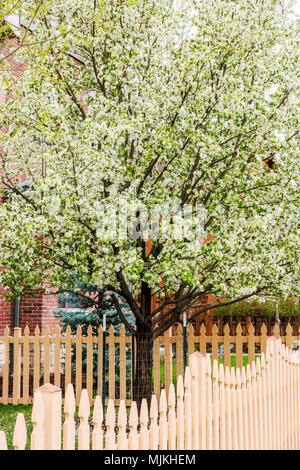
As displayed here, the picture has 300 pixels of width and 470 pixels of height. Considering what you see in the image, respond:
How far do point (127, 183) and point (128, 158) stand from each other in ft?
1.39

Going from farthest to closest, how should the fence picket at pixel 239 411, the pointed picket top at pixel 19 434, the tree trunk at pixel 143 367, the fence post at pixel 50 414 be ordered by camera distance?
the tree trunk at pixel 143 367
the fence picket at pixel 239 411
the fence post at pixel 50 414
the pointed picket top at pixel 19 434

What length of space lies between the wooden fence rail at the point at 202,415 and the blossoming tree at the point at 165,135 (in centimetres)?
216

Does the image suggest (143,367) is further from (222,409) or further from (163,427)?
(163,427)

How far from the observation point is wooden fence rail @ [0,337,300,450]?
243 cm

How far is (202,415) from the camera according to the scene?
13.4 ft

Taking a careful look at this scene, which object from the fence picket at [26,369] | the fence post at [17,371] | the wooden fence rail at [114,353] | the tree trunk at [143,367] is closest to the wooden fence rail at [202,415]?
the tree trunk at [143,367]

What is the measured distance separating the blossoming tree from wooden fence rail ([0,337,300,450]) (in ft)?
7.07

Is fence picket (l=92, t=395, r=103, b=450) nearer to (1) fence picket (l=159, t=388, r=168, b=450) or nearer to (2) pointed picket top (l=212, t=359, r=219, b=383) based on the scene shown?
(1) fence picket (l=159, t=388, r=168, b=450)

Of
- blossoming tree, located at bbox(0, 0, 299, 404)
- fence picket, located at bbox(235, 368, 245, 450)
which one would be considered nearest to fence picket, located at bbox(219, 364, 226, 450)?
fence picket, located at bbox(235, 368, 245, 450)

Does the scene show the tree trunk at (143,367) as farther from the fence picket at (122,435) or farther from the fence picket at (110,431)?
the fence picket at (110,431)

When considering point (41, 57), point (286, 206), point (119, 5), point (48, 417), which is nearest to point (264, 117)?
point (286, 206)

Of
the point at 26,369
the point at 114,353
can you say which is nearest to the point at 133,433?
the point at 114,353

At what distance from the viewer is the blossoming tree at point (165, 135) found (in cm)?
798

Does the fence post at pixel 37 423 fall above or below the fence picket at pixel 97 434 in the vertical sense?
above
